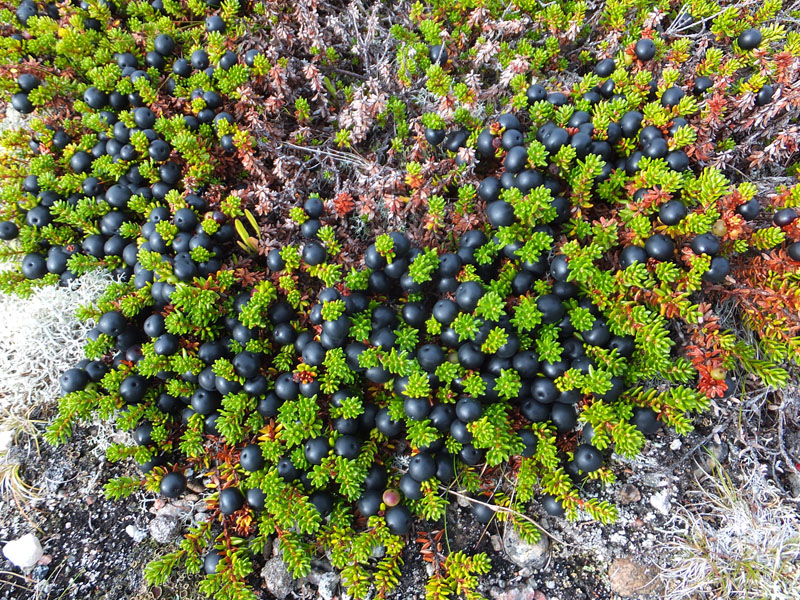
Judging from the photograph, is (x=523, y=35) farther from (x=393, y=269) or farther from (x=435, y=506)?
(x=435, y=506)

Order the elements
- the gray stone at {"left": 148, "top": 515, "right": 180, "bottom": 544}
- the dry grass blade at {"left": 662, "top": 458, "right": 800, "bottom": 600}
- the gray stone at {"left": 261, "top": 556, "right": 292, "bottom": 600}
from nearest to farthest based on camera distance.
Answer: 1. the dry grass blade at {"left": 662, "top": 458, "right": 800, "bottom": 600}
2. the gray stone at {"left": 261, "top": 556, "right": 292, "bottom": 600}
3. the gray stone at {"left": 148, "top": 515, "right": 180, "bottom": 544}

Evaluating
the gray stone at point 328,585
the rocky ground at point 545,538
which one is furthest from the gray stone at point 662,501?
the gray stone at point 328,585

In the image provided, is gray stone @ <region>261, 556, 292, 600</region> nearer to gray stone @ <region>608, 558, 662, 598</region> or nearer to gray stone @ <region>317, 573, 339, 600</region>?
gray stone @ <region>317, 573, 339, 600</region>

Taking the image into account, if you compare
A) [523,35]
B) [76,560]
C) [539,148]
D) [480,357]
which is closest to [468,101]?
[539,148]

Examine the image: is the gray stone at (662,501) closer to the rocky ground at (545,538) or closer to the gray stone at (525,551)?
the rocky ground at (545,538)

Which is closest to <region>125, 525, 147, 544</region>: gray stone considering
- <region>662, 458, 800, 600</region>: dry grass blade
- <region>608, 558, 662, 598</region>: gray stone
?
<region>608, 558, 662, 598</region>: gray stone

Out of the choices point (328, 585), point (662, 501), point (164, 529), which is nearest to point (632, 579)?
point (662, 501)
